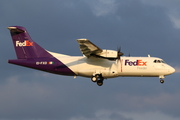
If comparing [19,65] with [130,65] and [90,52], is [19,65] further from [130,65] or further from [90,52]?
[130,65]

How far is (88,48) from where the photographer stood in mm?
31797

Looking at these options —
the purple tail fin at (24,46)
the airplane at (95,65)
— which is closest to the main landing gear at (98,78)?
the airplane at (95,65)

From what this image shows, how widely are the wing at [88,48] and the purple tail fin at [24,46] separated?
4958mm

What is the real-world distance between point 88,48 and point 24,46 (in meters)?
8.38

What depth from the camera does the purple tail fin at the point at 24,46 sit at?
3559 centimetres

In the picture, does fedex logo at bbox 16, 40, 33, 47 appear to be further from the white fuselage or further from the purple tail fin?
the white fuselage

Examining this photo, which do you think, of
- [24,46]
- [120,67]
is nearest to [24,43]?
[24,46]

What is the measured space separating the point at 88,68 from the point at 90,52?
249 centimetres

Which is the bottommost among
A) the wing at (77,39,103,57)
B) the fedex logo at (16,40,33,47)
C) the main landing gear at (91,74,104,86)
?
the main landing gear at (91,74,104,86)

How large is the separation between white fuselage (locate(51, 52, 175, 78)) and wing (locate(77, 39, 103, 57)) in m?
1.57

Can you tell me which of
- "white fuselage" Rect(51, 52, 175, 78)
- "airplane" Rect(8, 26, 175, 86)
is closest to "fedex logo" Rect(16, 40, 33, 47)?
"airplane" Rect(8, 26, 175, 86)

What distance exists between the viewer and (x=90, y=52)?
3256 cm

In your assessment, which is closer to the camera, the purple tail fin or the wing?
the wing

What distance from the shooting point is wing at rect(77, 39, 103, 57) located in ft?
100
